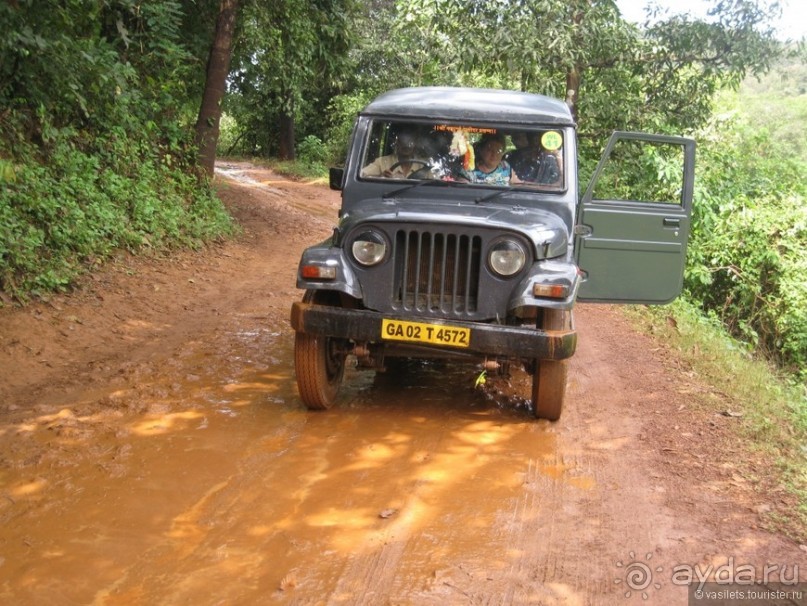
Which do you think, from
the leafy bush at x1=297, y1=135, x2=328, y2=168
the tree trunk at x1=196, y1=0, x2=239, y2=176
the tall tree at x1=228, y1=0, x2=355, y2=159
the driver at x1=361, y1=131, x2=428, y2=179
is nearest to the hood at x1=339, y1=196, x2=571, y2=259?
the driver at x1=361, y1=131, x2=428, y2=179

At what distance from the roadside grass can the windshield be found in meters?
2.07

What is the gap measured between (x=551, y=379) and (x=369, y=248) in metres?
1.40

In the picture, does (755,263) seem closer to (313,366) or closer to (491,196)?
(491,196)

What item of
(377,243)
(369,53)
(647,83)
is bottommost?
(377,243)

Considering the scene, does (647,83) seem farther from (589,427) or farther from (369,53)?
(369,53)

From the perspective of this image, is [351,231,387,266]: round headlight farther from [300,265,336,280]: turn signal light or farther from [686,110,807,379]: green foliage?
[686,110,807,379]: green foliage

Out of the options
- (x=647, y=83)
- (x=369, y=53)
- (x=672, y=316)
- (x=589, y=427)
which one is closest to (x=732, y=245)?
(x=672, y=316)

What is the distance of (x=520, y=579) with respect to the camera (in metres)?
3.28

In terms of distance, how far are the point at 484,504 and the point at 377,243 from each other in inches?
68.8

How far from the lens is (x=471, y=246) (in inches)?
191

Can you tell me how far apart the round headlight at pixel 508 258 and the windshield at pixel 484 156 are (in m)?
0.96

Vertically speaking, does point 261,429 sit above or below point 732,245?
below

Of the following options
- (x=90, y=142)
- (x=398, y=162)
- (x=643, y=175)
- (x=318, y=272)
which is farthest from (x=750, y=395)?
(x=90, y=142)

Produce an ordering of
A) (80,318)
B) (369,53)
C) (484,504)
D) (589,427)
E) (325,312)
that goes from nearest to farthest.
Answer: (484,504), (325,312), (589,427), (80,318), (369,53)
